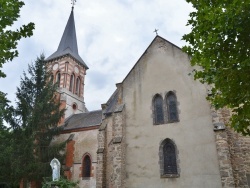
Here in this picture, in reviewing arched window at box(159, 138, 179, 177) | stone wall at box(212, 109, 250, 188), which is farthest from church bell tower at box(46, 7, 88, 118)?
stone wall at box(212, 109, 250, 188)

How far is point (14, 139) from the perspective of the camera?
797 inches

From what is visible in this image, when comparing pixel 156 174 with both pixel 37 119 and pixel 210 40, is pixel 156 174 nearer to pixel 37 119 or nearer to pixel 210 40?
pixel 210 40

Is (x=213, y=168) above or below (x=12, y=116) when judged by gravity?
below

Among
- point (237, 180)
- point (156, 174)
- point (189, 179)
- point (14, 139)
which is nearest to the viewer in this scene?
point (237, 180)

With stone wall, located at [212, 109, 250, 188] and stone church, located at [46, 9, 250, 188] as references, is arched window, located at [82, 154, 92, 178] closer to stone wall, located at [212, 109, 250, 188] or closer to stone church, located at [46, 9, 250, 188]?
stone church, located at [46, 9, 250, 188]

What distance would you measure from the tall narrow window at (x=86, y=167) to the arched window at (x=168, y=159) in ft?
35.3

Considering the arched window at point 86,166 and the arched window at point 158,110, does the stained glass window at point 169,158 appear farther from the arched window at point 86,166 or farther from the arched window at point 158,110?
the arched window at point 86,166

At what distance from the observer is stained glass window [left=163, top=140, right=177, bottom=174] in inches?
498

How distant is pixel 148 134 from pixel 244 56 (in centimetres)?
810

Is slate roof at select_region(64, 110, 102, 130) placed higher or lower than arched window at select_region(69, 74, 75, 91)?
lower

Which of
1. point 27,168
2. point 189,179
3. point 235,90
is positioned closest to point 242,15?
point 235,90

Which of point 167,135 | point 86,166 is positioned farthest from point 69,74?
point 167,135

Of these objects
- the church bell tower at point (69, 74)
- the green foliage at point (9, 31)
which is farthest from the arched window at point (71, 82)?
the green foliage at point (9, 31)

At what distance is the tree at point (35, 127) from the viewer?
1914 centimetres
